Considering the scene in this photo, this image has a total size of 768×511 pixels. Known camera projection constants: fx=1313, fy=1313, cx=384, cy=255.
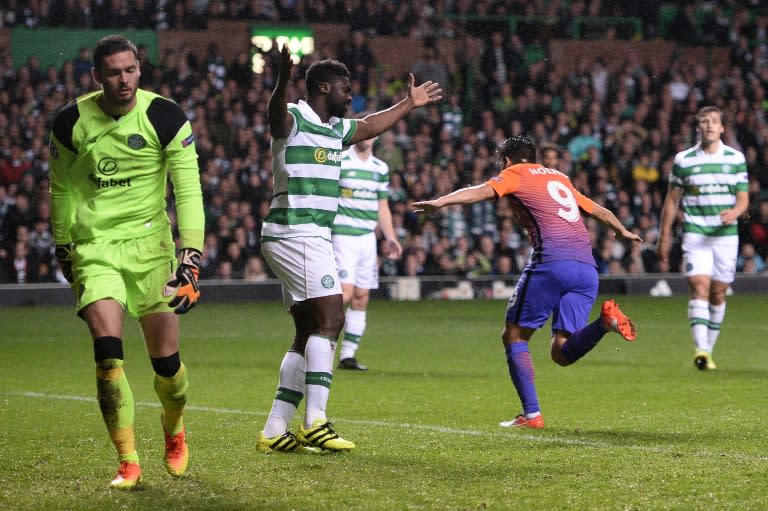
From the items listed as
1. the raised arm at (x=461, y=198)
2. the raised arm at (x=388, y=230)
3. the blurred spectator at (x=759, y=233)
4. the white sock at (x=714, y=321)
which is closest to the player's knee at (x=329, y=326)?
the raised arm at (x=461, y=198)

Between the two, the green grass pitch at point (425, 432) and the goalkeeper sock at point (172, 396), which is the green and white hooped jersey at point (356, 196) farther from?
the goalkeeper sock at point (172, 396)

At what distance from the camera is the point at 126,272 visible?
622cm

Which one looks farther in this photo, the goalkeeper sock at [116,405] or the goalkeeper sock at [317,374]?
the goalkeeper sock at [317,374]

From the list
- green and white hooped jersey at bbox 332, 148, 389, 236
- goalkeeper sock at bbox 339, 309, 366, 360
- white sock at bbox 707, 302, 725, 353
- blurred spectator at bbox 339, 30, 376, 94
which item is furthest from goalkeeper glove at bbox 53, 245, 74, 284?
blurred spectator at bbox 339, 30, 376, 94

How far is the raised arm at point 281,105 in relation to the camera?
676cm

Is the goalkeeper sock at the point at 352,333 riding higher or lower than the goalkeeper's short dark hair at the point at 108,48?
lower

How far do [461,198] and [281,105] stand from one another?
1316 millimetres

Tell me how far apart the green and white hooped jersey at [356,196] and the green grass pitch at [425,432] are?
1400 mm

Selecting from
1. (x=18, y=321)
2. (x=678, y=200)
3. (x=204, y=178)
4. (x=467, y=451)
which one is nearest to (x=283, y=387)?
(x=467, y=451)

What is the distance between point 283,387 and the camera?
24.5ft

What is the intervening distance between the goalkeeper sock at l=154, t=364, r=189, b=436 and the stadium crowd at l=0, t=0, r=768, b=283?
1518 cm

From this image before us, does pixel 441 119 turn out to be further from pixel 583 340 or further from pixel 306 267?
pixel 306 267

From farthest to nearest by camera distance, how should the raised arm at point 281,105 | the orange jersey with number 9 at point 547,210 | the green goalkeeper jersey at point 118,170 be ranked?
the orange jersey with number 9 at point 547,210, the raised arm at point 281,105, the green goalkeeper jersey at point 118,170

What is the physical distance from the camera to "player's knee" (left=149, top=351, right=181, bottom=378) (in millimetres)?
6371
